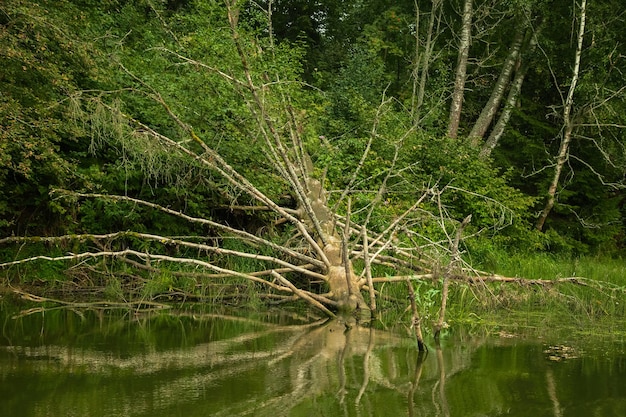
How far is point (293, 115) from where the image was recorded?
8977 mm

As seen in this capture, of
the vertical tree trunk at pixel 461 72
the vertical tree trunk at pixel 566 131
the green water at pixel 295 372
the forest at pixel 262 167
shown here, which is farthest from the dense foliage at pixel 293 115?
the green water at pixel 295 372

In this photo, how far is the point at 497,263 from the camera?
10867 mm

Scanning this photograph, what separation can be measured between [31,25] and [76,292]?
3.62 metres

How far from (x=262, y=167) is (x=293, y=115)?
6.86 ft

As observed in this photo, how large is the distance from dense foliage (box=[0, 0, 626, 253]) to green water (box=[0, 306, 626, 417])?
283cm

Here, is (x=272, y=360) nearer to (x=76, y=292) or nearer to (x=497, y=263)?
(x=76, y=292)

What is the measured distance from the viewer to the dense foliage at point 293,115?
895cm

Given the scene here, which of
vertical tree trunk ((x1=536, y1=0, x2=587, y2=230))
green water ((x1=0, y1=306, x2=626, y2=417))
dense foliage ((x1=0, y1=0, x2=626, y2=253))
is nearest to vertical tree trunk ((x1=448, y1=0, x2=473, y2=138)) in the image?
dense foliage ((x1=0, y1=0, x2=626, y2=253))

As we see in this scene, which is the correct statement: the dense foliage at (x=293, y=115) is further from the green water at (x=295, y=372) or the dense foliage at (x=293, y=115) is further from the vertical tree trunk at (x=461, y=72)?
the green water at (x=295, y=372)

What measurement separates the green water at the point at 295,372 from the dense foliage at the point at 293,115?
2.83 m

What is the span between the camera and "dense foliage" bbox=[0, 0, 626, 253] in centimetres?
895

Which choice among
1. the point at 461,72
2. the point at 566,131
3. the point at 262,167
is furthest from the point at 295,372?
the point at 461,72

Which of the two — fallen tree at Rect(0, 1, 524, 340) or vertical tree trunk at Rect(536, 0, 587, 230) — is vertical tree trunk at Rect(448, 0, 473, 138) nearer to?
vertical tree trunk at Rect(536, 0, 587, 230)

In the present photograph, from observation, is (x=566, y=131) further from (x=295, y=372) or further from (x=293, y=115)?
(x=295, y=372)
